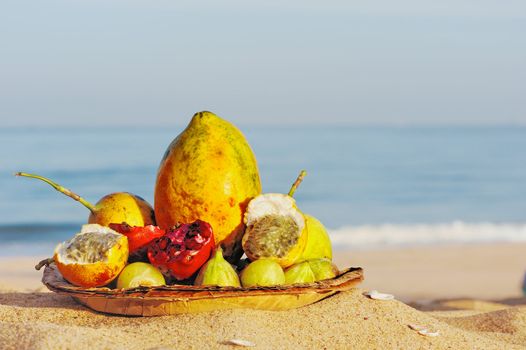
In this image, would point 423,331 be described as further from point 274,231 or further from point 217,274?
point 217,274

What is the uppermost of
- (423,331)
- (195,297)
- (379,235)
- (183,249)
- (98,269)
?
(183,249)

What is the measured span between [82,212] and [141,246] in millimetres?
14742

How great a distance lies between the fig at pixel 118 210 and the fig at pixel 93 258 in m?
0.33

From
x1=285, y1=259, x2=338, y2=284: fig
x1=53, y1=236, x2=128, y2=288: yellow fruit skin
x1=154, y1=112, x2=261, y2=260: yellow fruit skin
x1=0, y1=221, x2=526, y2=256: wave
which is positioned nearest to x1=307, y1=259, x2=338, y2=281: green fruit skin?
x1=285, y1=259, x2=338, y2=284: fig

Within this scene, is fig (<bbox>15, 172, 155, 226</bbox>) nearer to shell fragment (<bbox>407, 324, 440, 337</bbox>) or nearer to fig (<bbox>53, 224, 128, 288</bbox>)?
fig (<bbox>53, 224, 128, 288</bbox>)

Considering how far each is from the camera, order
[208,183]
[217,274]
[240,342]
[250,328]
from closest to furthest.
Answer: [240,342], [250,328], [217,274], [208,183]

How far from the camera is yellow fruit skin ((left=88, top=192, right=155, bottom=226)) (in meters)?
4.27

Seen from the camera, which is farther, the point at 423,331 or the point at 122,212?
the point at 122,212

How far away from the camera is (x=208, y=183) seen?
3998mm

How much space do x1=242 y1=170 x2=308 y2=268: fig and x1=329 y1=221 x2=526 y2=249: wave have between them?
33.7 ft

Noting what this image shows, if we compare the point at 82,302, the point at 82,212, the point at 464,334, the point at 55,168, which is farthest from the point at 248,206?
the point at 55,168

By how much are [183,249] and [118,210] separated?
717 mm

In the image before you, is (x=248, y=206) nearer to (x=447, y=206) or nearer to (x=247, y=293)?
(x=247, y=293)

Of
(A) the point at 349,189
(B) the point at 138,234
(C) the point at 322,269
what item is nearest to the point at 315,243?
(C) the point at 322,269
